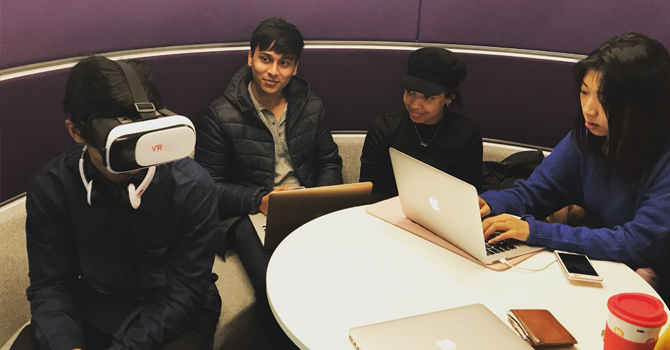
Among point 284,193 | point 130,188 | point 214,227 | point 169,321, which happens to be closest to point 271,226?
point 284,193

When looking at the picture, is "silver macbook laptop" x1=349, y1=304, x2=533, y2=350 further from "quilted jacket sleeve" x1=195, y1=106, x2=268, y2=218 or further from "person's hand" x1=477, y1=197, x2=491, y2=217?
"quilted jacket sleeve" x1=195, y1=106, x2=268, y2=218

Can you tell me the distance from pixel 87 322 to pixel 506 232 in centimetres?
122

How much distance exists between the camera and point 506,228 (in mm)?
1530

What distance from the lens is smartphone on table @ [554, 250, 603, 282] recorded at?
1344 millimetres

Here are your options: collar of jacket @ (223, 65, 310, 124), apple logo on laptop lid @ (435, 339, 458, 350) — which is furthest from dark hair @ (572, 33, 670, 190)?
collar of jacket @ (223, 65, 310, 124)

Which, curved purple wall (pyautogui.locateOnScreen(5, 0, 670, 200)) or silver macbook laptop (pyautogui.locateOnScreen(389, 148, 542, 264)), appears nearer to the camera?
silver macbook laptop (pyautogui.locateOnScreen(389, 148, 542, 264))

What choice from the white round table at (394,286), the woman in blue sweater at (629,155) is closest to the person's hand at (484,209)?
the woman in blue sweater at (629,155)

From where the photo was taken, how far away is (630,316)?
0.99 metres

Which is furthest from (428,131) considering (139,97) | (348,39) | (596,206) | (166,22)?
(139,97)

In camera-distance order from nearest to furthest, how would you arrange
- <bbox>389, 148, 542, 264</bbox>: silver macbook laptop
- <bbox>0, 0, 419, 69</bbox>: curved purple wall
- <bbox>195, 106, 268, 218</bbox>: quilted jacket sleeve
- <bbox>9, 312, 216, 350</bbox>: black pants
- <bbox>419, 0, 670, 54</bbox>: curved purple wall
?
<bbox>389, 148, 542, 264</bbox>: silver macbook laptop < <bbox>9, 312, 216, 350</bbox>: black pants < <bbox>0, 0, 419, 69</bbox>: curved purple wall < <bbox>195, 106, 268, 218</bbox>: quilted jacket sleeve < <bbox>419, 0, 670, 54</bbox>: curved purple wall

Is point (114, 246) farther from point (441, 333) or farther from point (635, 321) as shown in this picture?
point (635, 321)

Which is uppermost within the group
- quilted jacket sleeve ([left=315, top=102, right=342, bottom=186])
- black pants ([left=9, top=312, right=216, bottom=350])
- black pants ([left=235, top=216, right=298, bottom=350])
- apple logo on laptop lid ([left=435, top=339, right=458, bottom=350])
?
apple logo on laptop lid ([left=435, top=339, right=458, bottom=350])

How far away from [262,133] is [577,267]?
141 cm

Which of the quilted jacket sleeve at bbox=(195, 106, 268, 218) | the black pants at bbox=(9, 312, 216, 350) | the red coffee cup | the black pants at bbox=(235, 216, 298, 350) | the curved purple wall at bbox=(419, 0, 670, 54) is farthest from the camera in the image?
the curved purple wall at bbox=(419, 0, 670, 54)
